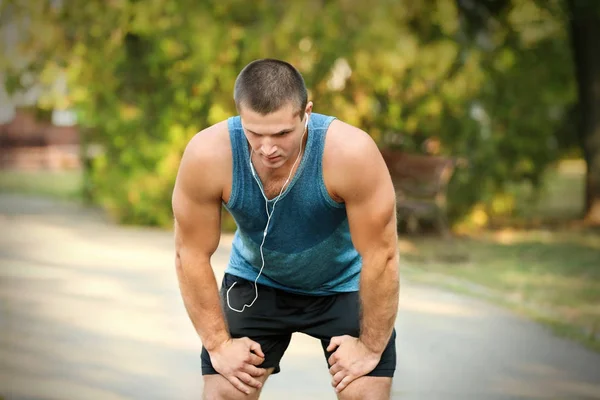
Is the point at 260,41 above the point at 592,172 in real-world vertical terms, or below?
above

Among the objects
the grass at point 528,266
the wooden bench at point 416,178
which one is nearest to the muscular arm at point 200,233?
the grass at point 528,266

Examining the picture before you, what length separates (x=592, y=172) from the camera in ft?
44.0

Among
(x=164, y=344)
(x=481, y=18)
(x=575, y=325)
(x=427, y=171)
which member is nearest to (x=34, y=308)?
(x=164, y=344)

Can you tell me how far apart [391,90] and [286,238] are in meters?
8.61

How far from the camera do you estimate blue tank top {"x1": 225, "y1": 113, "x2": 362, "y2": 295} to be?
3264 millimetres

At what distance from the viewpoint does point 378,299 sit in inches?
132

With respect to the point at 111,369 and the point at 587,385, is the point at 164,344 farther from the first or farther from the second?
the point at 587,385

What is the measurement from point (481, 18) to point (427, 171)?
3.04 m

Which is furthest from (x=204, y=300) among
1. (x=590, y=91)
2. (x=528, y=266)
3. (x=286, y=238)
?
(x=590, y=91)

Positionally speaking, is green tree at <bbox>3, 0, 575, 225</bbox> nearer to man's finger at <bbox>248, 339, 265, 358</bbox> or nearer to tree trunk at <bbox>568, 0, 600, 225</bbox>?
tree trunk at <bbox>568, 0, 600, 225</bbox>

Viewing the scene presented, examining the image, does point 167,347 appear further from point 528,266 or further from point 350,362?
point 528,266

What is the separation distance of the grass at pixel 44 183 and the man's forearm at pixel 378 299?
1292 cm

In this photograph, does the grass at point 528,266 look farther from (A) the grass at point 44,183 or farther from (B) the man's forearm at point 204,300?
(A) the grass at point 44,183

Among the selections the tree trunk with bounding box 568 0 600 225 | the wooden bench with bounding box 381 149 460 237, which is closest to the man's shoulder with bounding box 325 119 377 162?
the wooden bench with bounding box 381 149 460 237
